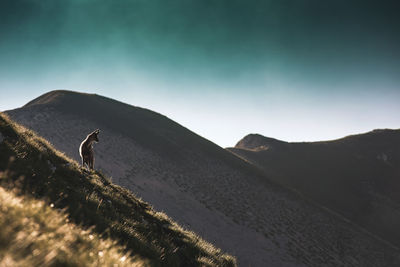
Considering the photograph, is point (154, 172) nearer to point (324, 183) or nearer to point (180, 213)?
point (180, 213)

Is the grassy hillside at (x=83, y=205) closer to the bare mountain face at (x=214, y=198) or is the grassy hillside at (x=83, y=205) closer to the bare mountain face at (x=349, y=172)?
the bare mountain face at (x=214, y=198)

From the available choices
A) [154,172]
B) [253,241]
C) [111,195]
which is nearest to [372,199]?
[253,241]

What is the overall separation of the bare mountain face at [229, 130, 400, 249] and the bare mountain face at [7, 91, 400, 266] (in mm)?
24084

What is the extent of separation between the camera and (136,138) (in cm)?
4109

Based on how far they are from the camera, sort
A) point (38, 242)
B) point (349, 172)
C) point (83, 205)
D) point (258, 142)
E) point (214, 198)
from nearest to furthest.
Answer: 1. point (38, 242)
2. point (83, 205)
3. point (214, 198)
4. point (349, 172)
5. point (258, 142)

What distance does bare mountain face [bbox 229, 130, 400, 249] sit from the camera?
58.3 metres

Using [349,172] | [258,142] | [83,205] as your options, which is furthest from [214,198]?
[258,142]

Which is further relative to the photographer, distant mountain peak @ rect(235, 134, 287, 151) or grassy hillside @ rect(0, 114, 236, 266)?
distant mountain peak @ rect(235, 134, 287, 151)

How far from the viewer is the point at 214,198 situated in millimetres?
28359

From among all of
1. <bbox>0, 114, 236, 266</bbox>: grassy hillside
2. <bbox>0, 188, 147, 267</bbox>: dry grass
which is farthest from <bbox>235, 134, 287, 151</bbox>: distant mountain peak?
<bbox>0, 188, 147, 267</bbox>: dry grass

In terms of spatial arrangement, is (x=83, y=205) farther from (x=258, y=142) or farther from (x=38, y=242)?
(x=258, y=142)

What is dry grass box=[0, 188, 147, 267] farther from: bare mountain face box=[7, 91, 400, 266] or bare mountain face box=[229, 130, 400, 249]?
bare mountain face box=[229, 130, 400, 249]

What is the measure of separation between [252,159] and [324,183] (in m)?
24.2

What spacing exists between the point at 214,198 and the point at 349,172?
7143 centimetres
